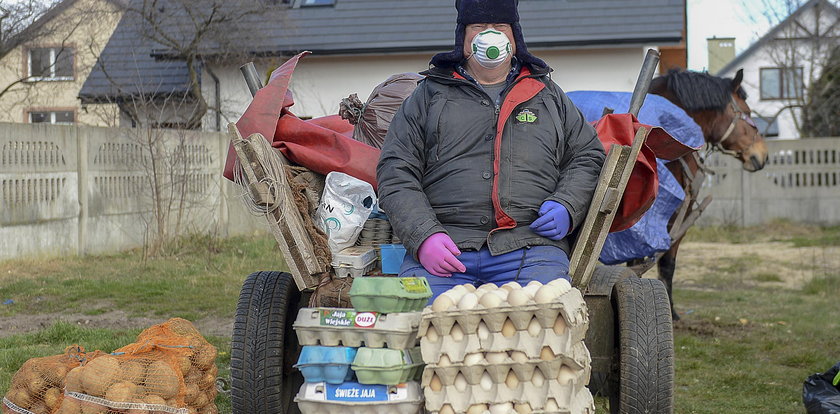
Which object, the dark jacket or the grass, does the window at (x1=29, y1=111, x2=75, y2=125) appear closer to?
the grass

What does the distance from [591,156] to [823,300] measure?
21.5 ft

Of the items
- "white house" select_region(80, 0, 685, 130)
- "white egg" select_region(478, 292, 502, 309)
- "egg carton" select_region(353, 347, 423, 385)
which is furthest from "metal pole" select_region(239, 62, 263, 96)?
"white house" select_region(80, 0, 685, 130)

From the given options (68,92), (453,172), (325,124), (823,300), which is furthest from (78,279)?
(68,92)

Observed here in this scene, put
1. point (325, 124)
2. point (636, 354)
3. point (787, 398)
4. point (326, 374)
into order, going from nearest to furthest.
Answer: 1. point (326, 374)
2. point (636, 354)
3. point (325, 124)
4. point (787, 398)

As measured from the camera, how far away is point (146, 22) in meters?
19.1

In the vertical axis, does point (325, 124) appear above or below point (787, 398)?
above

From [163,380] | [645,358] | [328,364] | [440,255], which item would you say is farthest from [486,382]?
[163,380]

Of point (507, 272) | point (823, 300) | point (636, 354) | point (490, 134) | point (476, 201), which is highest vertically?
point (490, 134)

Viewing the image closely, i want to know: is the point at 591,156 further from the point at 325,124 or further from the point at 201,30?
the point at 201,30

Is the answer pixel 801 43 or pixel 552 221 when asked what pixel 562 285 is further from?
pixel 801 43

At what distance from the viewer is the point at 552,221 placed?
13.0 ft

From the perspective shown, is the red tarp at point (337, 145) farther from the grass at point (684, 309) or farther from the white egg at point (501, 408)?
the grass at point (684, 309)

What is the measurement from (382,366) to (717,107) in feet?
19.3

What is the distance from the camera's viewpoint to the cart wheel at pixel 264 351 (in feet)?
13.3
